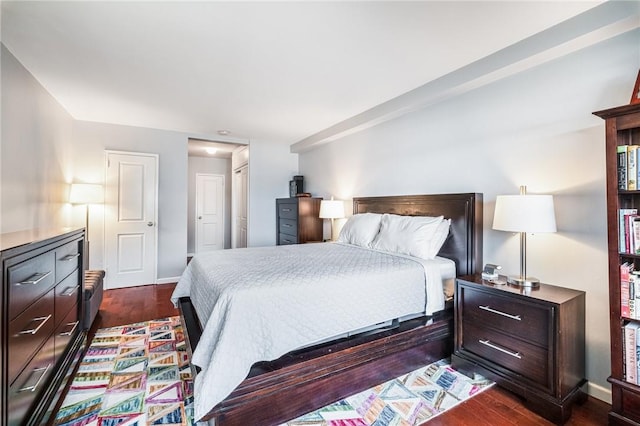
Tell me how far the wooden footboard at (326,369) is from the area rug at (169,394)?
73 millimetres

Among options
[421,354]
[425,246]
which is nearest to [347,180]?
[425,246]

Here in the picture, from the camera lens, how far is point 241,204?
600 centimetres

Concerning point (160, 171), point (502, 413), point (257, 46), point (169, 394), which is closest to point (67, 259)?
point (169, 394)

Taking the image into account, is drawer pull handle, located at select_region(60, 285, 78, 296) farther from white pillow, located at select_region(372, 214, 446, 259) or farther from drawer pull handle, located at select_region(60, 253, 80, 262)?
white pillow, located at select_region(372, 214, 446, 259)

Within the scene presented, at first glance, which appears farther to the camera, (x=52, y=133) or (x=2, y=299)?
(x=52, y=133)

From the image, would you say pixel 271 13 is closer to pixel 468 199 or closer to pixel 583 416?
pixel 468 199

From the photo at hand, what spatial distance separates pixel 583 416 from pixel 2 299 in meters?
2.98

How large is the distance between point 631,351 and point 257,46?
2948 millimetres

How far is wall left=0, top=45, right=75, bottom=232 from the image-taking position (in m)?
2.27

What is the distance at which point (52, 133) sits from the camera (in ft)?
10.6

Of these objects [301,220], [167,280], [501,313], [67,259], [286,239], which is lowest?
[167,280]

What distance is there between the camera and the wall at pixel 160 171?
4117 mm

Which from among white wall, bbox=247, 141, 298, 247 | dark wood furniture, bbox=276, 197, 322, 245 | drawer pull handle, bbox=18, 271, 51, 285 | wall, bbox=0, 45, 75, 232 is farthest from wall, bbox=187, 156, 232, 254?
drawer pull handle, bbox=18, 271, 51, 285

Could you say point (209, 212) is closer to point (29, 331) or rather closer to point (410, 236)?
point (410, 236)
